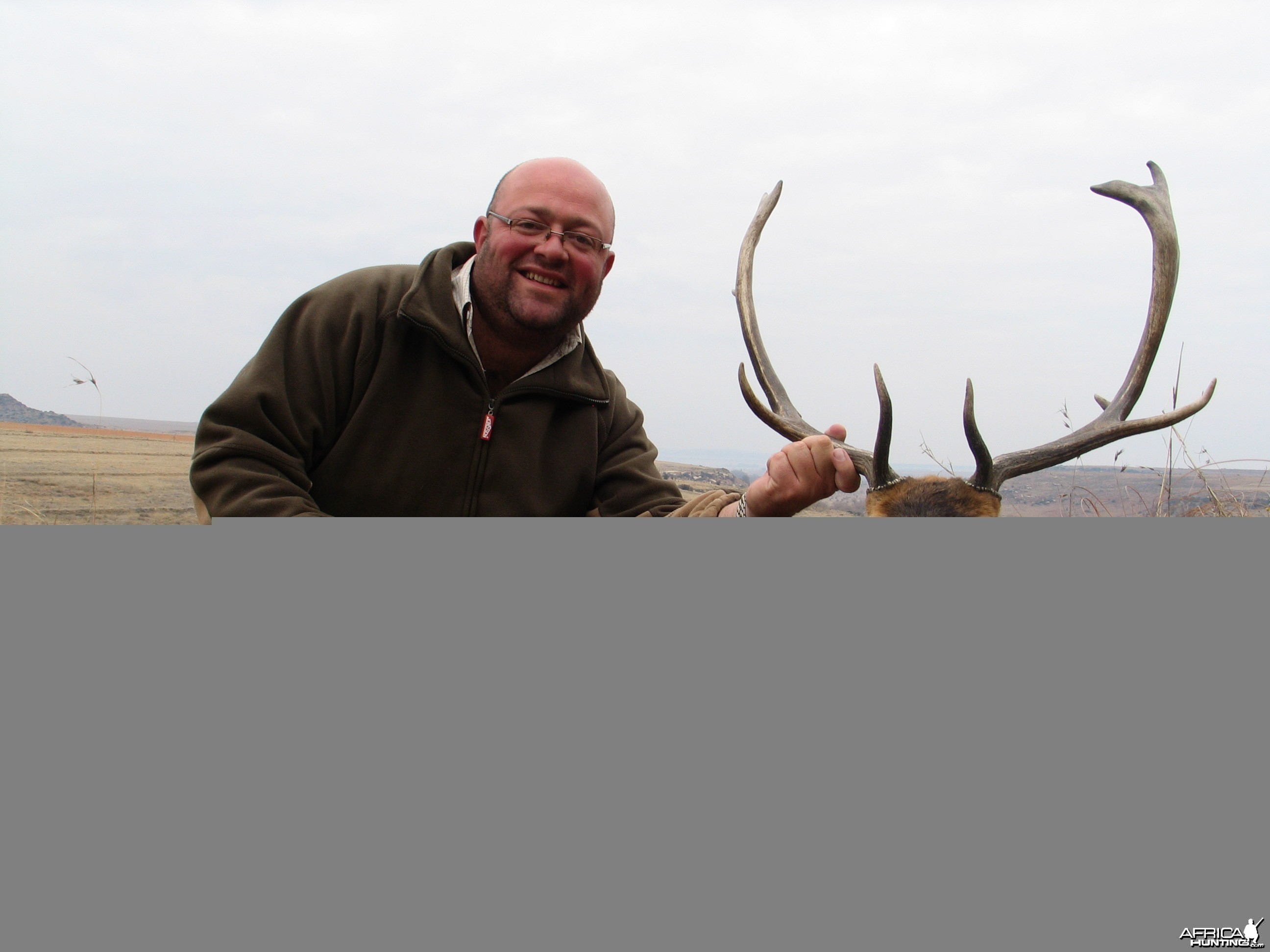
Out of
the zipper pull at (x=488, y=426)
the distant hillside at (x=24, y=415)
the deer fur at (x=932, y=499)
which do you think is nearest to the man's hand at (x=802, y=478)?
the zipper pull at (x=488, y=426)

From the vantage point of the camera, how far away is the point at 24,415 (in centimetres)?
625

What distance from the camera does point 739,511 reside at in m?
2.17

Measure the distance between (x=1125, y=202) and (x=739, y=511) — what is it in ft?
6.63

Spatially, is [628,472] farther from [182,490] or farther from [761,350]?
[182,490]

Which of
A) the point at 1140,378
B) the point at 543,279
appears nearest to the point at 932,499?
the point at 1140,378

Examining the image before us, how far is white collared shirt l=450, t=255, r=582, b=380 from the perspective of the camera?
259 cm

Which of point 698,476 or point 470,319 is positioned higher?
point 470,319

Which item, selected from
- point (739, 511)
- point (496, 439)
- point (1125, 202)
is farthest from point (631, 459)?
point (1125, 202)

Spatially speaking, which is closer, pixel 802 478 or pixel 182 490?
pixel 802 478

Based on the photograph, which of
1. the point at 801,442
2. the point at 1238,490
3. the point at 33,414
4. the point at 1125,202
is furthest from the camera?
the point at 33,414

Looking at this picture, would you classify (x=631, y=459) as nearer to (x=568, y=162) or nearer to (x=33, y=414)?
(x=568, y=162)

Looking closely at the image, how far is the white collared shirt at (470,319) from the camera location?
259 centimetres

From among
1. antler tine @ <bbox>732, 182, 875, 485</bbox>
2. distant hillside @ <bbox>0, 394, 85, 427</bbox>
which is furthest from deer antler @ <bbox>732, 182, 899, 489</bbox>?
distant hillside @ <bbox>0, 394, 85, 427</bbox>

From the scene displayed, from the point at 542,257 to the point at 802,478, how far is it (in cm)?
121
